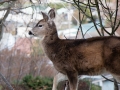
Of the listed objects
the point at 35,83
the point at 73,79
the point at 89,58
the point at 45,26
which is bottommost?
the point at 35,83

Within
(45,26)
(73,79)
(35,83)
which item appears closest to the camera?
(73,79)

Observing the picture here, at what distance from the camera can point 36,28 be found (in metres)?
3.38

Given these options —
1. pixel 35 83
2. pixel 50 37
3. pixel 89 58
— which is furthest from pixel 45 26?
pixel 35 83

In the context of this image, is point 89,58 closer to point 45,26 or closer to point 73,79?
point 73,79

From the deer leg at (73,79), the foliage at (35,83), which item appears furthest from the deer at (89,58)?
the foliage at (35,83)

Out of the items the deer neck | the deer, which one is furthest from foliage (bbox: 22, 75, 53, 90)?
the deer

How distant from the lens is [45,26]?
3.41m

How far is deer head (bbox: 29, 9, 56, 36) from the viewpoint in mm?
3387

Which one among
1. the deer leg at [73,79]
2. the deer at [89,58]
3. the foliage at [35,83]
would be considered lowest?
the foliage at [35,83]

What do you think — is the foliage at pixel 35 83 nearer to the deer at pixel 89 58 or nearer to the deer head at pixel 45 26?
the deer head at pixel 45 26

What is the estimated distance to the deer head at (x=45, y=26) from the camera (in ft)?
11.1

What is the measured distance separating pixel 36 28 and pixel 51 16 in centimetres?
17

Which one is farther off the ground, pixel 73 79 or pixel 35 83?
pixel 73 79

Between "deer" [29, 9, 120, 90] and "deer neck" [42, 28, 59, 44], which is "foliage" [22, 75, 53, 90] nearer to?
"deer neck" [42, 28, 59, 44]
